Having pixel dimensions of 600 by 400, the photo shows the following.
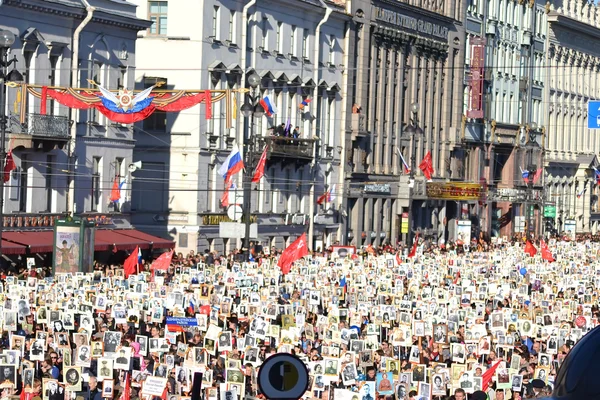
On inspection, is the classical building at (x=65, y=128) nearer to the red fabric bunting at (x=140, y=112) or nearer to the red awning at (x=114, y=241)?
the red awning at (x=114, y=241)

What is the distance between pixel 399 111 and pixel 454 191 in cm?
691

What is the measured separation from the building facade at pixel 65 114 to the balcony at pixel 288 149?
10.1m

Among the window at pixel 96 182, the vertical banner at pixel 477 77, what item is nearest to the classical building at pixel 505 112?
the vertical banner at pixel 477 77

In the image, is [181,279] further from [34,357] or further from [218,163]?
[218,163]

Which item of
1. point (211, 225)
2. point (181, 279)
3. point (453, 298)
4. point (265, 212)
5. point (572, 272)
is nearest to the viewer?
point (453, 298)

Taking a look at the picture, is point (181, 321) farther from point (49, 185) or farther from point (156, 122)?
point (156, 122)

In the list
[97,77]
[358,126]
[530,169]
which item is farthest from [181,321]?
[530,169]

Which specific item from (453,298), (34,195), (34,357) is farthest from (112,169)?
(34,357)

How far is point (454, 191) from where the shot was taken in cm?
8650

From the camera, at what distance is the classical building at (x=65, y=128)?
48688mm

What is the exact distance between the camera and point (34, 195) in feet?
165

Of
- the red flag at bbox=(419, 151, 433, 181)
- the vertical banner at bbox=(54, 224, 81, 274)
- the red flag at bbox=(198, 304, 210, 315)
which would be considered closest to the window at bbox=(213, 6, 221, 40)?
the red flag at bbox=(419, 151, 433, 181)

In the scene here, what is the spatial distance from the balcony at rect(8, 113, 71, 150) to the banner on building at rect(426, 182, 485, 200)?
35205 millimetres

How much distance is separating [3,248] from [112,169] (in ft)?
32.2
